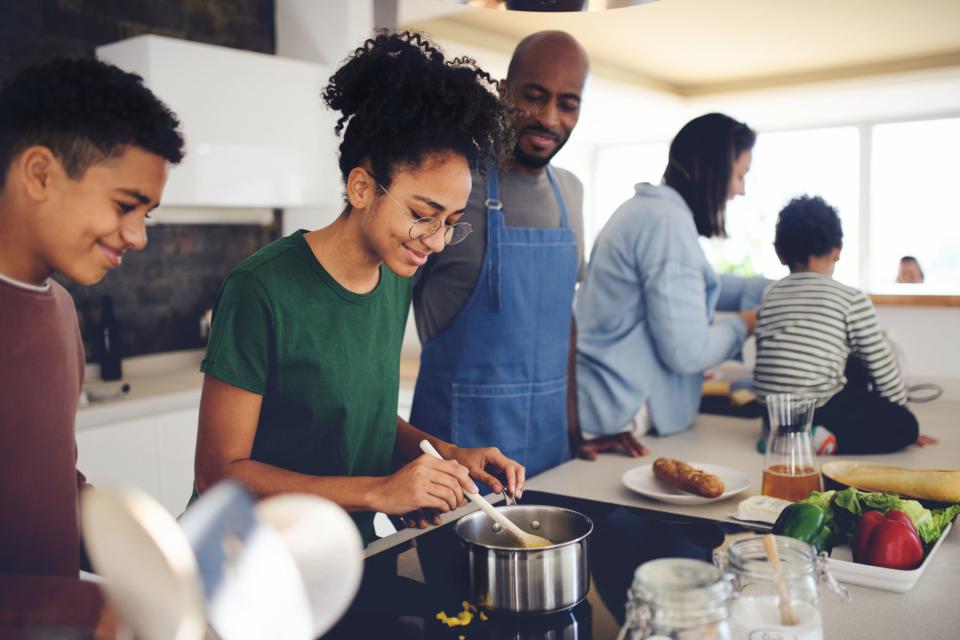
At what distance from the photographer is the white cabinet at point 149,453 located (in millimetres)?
2725

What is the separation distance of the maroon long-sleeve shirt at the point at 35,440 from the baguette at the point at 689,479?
100 cm

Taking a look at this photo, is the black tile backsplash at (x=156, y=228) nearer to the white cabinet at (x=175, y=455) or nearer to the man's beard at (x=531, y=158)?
the white cabinet at (x=175, y=455)

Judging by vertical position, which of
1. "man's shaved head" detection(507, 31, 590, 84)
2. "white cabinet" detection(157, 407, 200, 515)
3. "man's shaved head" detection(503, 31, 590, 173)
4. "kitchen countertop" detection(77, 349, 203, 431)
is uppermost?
"man's shaved head" detection(507, 31, 590, 84)

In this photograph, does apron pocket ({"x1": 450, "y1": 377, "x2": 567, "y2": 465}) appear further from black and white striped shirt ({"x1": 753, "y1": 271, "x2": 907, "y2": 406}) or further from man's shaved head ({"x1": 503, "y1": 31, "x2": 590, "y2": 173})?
black and white striped shirt ({"x1": 753, "y1": 271, "x2": 907, "y2": 406})

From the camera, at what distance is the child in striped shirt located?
1.96m

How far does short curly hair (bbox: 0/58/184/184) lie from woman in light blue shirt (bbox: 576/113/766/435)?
4.32 feet

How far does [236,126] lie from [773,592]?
2.85m

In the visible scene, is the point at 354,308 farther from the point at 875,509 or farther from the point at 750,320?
the point at 750,320

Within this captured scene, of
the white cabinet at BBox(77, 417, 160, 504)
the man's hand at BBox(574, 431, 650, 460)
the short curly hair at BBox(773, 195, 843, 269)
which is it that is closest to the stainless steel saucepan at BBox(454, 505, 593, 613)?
the man's hand at BBox(574, 431, 650, 460)

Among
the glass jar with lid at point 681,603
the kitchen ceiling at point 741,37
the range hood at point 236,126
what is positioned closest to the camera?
the glass jar with lid at point 681,603

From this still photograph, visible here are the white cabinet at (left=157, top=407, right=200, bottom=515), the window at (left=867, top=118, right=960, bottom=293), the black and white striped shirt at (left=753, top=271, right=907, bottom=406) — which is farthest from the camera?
the window at (left=867, top=118, right=960, bottom=293)

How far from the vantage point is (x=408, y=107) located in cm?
126

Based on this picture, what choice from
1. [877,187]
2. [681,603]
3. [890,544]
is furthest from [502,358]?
[877,187]

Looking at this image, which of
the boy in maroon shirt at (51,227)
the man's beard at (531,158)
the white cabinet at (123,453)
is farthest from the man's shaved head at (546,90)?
the white cabinet at (123,453)
